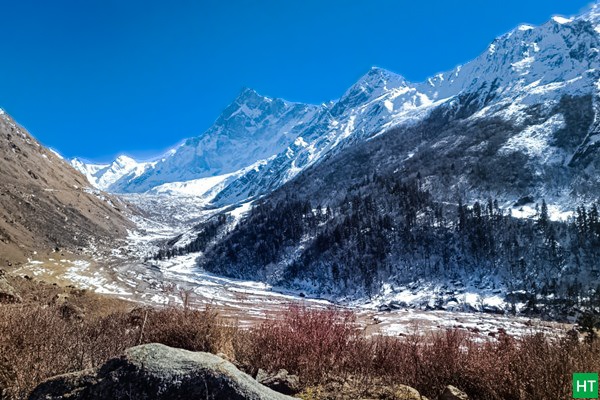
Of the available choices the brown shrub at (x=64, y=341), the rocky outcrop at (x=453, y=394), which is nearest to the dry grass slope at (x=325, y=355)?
the brown shrub at (x=64, y=341)

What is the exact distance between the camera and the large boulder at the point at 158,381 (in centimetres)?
480

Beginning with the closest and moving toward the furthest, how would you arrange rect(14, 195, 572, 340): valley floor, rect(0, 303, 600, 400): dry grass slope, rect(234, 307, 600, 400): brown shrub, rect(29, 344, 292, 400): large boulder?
1. rect(29, 344, 292, 400): large boulder
2. rect(234, 307, 600, 400): brown shrub
3. rect(0, 303, 600, 400): dry grass slope
4. rect(14, 195, 572, 340): valley floor

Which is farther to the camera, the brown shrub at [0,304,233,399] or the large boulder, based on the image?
the brown shrub at [0,304,233,399]

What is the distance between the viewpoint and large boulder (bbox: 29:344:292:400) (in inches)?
189

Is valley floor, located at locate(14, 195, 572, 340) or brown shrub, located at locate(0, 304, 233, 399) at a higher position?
brown shrub, located at locate(0, 304, 233, 399)

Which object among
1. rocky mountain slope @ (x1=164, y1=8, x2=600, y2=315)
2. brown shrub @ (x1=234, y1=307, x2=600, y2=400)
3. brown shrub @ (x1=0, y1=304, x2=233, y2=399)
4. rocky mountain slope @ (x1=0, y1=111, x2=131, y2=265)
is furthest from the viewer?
rocky mountain slope @ (x1=0, y1=111, x2=131, y2=265)

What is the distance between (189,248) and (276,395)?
193m

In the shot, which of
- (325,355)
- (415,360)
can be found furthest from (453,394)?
(325,355)

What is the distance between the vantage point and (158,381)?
4.88 metres

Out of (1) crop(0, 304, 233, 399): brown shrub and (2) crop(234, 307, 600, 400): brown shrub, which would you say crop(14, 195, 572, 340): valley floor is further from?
(2) crop(234, 307, 600, 400): brown shrub

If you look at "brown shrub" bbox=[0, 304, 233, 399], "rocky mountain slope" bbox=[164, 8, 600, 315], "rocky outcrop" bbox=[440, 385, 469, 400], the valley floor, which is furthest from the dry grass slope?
"rocky mountain slope" bbox=[164, 8, 600, 315]

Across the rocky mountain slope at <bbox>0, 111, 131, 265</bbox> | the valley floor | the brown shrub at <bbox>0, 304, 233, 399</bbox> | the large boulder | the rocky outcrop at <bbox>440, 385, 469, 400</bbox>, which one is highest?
the rocky mountain slope at <bbox>0, 111, 131, 265</bbox>

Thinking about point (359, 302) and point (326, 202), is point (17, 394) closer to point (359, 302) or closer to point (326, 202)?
point (359, 302)

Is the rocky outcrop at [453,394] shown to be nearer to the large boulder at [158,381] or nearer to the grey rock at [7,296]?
the large boulder at [158,381]
